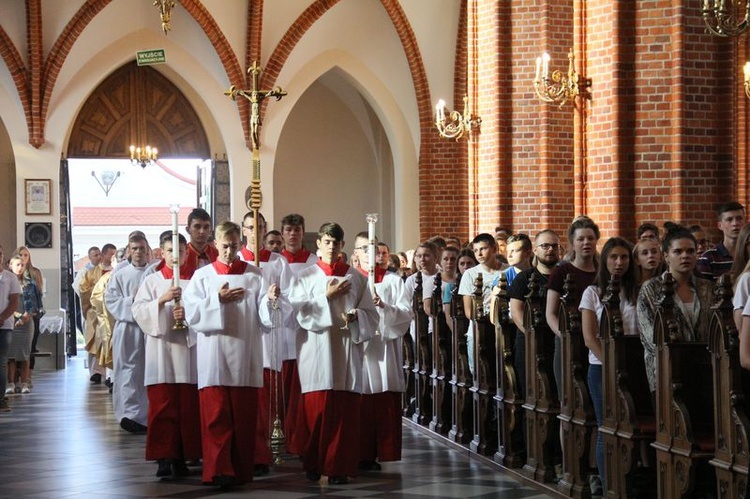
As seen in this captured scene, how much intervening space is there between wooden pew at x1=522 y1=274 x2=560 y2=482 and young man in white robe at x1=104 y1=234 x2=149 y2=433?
15.2ft

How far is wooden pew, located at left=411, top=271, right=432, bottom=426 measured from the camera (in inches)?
465

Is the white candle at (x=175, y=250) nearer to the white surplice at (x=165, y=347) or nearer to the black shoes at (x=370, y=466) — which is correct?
the white surplice at (x=165, y=347)

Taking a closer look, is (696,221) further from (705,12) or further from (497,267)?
(705,12)

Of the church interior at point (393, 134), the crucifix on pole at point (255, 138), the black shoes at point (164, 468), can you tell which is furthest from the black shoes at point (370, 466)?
the crucifix on pole at point (255, 138)

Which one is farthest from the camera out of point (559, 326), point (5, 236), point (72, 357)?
point (5, 236)

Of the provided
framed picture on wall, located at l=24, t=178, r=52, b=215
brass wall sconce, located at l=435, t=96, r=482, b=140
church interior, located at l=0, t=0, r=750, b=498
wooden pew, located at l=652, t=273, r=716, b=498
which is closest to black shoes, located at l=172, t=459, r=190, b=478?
church interior, located at l=0, t=0, r=750, b=498

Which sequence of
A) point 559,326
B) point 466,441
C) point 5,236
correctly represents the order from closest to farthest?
point 559,326 < point 466,441 < point 5,236

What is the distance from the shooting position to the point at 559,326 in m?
7.74

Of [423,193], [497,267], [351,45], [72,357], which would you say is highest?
[351,45]

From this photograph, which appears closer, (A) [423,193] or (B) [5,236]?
(A) [423,193]

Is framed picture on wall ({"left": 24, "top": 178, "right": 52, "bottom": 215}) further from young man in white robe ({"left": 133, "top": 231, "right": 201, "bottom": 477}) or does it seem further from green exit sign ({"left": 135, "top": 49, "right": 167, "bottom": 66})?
young man in white robe ({"left": 133, "top": 231, "right": 201, "bottom": 477})

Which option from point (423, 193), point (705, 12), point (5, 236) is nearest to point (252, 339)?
point (705, 12)

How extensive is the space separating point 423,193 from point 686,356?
52.9 feet

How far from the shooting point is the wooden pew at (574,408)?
7.59m
